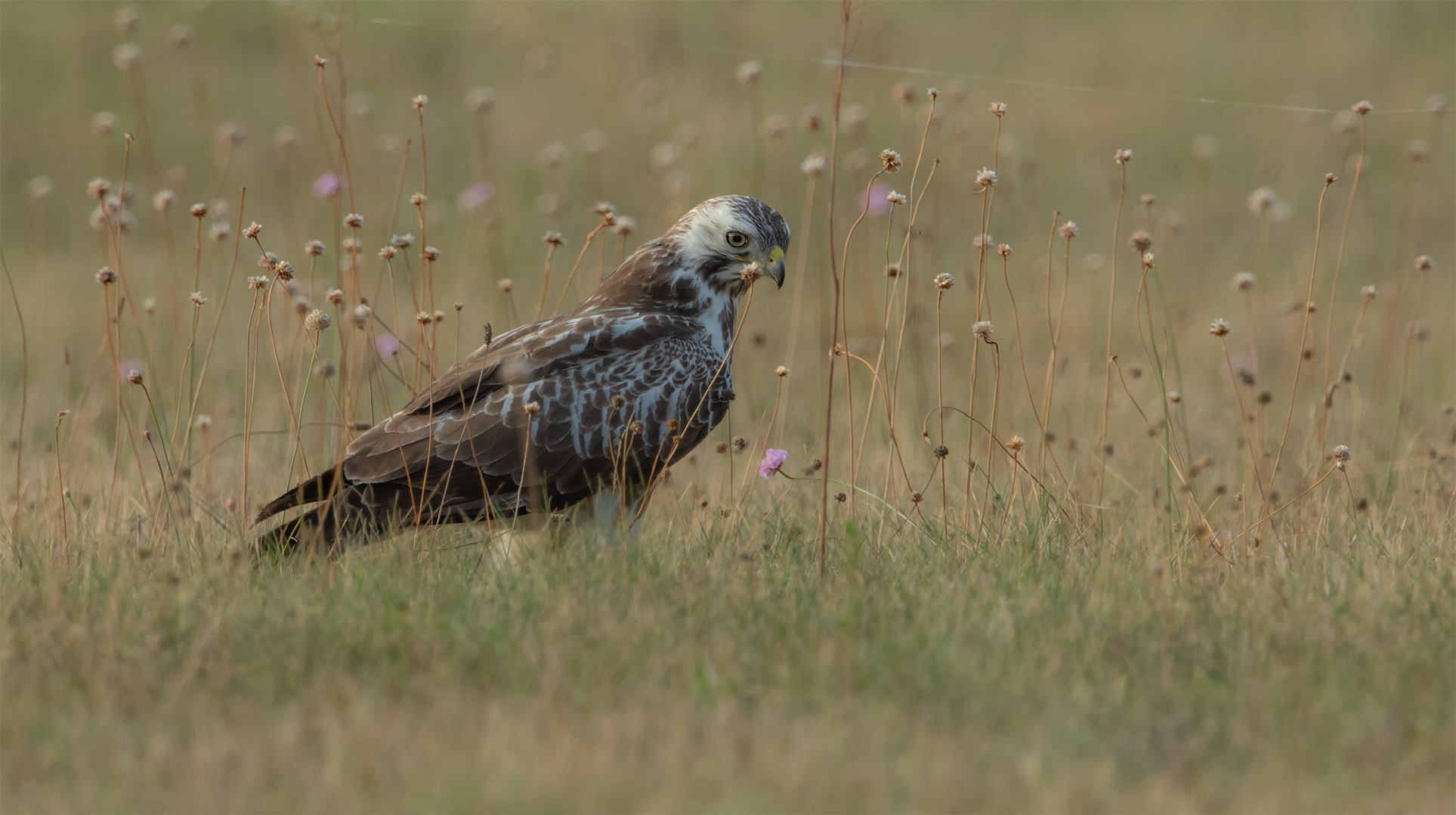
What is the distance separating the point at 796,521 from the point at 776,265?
0.90 m

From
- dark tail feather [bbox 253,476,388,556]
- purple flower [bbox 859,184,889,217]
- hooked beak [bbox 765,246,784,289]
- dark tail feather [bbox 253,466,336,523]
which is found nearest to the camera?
dark tail feather [bbox 253,476,388,556]

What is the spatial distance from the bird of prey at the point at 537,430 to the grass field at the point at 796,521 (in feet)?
0.55

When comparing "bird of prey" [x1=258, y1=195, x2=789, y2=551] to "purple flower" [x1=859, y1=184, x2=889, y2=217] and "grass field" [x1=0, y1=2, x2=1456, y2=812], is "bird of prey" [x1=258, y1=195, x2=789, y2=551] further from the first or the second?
"purple flower" [x1=859, y1=184, x2=889, y2=217]

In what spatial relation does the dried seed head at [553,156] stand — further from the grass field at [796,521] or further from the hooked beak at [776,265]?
the hooked beak at [776,265]

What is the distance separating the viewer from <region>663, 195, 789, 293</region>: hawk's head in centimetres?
504

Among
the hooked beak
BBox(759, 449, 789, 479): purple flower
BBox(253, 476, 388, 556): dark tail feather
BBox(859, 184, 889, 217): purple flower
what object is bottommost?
BBox(253, 476, 388, 556): dark tail feather

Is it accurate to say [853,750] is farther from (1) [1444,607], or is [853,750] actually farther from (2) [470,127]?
(2) [470,127]

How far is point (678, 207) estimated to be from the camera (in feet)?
23.7

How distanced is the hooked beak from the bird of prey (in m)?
0.01

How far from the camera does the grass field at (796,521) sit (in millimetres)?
3176

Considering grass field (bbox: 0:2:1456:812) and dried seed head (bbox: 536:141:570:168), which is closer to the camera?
grass field (bbox: 0:2:1456:812)

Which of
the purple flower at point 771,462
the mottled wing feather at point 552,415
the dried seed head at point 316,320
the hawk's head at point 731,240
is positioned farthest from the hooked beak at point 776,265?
the dried seed head at point 316,320

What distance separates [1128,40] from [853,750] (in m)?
13.6

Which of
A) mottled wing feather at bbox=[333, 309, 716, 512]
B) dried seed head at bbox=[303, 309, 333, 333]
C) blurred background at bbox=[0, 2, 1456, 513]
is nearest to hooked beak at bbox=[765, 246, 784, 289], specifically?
mottled wing feather at bbox=[333, 309, 716, 512]
